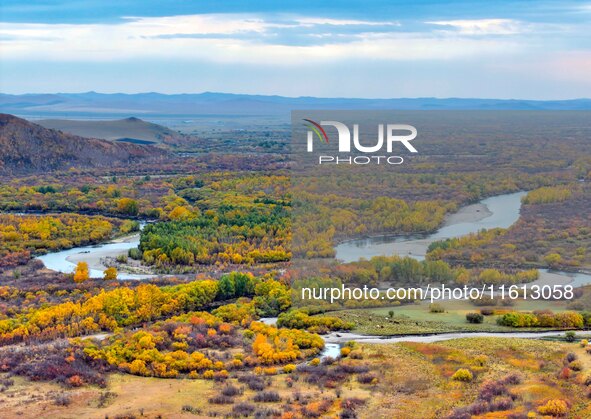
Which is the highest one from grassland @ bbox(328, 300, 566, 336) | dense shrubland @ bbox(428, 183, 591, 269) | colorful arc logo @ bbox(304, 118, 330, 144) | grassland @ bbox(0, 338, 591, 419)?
colorful arc logo @ bbox(304, 118, 330, 144)

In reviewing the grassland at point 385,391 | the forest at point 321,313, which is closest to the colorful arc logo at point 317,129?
the forest at point 321,313

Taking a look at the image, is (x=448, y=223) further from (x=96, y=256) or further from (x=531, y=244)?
(x=96, y=256)

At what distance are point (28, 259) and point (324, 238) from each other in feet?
80.6

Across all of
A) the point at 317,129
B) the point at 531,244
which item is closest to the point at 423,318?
the point at 531,244

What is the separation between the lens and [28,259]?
6562 cm

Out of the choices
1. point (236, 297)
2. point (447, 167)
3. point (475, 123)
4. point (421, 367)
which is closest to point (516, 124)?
point (475, 123)

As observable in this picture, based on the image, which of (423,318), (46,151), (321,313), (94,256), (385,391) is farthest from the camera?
(46,151)

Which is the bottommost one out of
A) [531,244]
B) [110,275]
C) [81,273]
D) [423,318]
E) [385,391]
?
[110,275]

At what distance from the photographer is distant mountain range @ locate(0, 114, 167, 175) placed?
133 metres

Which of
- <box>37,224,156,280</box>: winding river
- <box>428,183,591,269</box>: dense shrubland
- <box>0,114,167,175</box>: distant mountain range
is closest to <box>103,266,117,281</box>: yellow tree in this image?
<box>37,224,156,280</box>: winding river

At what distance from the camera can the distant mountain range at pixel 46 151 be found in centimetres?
13325

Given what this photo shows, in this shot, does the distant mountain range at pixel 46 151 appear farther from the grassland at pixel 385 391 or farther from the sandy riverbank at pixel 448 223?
the grassland at pixel 385 391

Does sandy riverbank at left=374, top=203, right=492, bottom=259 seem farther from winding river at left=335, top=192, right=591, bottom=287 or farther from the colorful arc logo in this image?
the colorful arc logo

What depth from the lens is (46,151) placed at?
138625mm
